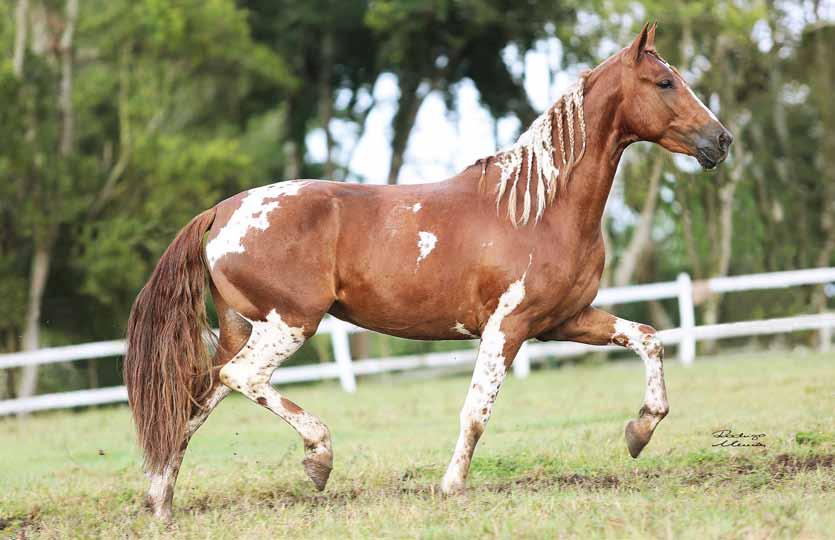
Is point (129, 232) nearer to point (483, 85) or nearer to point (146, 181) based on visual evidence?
point (146, 181)

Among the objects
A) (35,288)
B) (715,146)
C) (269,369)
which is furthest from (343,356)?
(715,146)

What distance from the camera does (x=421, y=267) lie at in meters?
5.57

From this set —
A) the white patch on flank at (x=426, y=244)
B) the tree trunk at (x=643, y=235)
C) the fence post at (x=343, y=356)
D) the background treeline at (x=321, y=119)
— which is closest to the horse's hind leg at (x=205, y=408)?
the white patch on flank at (x=426, y=244)

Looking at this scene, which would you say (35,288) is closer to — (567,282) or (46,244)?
(46,244)

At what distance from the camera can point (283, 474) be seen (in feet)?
22.2

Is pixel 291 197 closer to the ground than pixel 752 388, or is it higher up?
higher up

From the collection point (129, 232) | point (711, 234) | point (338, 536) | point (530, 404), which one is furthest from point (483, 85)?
point (338, 536)

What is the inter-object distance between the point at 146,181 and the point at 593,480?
14217mm

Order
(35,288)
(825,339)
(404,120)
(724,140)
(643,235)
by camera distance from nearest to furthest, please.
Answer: (724,140), (825,339), (35,288), (643,235), (404,120)

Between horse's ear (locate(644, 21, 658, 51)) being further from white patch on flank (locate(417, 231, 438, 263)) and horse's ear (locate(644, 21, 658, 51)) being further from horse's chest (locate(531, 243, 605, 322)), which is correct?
white patch on flank (locate(417, 231, 438, 263))

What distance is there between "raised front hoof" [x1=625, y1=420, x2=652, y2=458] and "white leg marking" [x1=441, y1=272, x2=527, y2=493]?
0.79 meters

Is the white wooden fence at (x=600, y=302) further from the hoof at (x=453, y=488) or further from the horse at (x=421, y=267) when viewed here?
the hoof at (x=453, y=488)

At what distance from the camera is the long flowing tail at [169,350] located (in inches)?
217

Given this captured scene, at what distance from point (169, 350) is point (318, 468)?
1.04 metres
